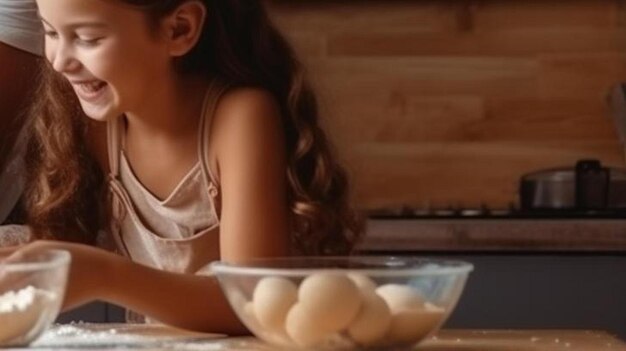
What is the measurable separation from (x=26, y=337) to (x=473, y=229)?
1110 mm

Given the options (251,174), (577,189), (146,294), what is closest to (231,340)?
(146,294)

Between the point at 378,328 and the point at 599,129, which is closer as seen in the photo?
the point at 378,328

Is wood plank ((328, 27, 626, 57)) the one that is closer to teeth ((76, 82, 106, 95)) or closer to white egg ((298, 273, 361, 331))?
teeth ((76, 82, 106, 95))

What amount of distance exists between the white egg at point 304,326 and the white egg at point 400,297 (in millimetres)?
50

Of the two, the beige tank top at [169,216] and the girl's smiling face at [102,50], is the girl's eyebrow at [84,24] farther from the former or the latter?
the beige tank top at [169,216]

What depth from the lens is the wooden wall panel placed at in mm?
2539

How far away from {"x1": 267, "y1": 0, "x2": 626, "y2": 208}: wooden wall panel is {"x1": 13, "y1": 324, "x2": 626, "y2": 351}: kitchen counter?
1386 mm

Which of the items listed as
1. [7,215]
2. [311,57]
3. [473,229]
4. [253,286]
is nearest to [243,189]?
[253,286]

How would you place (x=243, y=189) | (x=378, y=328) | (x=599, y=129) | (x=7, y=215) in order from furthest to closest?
1. (x=599, y=129)
2. (x=7, y=215)
3. (x=243, y=189)
4. (x=378, y=328)

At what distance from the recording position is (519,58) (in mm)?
2555

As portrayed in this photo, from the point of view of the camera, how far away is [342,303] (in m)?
0.96

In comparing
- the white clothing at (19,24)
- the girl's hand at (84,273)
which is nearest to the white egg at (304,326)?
the girl's hand at (84,273)

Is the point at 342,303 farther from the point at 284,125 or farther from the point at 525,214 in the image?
the point at 525,214

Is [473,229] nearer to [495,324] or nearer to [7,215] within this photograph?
[495,324]
